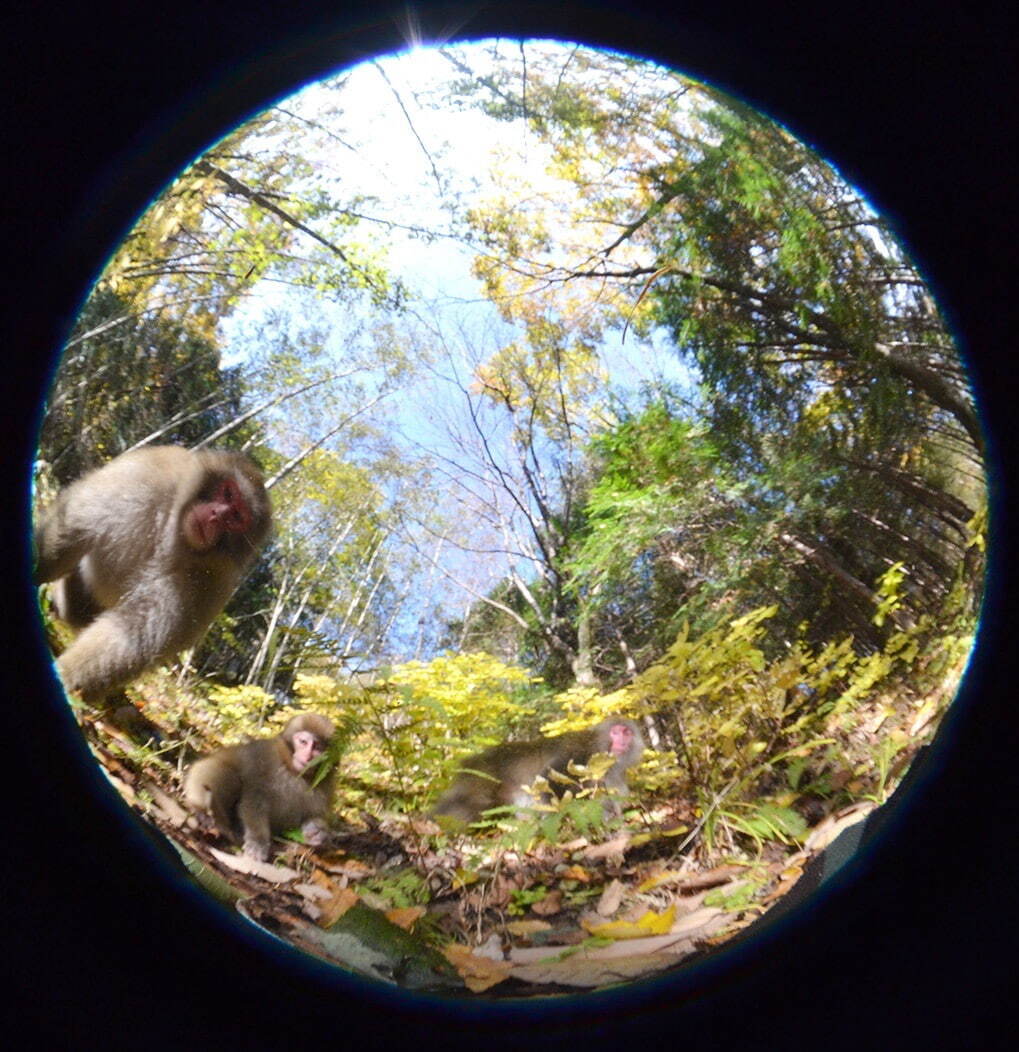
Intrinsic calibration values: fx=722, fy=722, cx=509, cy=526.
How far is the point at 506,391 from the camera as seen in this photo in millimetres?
1104

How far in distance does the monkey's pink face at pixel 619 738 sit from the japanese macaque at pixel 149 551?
61cm

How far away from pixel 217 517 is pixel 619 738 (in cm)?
69

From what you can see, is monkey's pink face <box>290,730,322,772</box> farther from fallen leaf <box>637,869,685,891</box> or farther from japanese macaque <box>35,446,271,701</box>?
fallen leaf <box>637,869,685,891</box>

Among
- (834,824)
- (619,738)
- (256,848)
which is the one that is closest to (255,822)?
(256,848)

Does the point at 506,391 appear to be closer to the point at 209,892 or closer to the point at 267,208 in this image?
the point at 267,208

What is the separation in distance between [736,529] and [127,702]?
96 cm

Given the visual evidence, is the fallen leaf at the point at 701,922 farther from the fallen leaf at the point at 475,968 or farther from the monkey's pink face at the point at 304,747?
the monkey's pink face at the point at 304,747

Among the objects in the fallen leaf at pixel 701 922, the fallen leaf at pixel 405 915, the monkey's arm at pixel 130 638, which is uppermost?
the monkey's arm at pixel 130 638

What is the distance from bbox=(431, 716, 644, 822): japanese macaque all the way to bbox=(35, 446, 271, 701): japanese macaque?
1.48ft

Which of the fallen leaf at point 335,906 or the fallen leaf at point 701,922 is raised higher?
the fallen leaf at point 335,906

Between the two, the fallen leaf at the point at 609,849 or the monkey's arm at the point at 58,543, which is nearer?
the monkey's arm at the point at 58,543

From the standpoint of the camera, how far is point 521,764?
1.11 meters

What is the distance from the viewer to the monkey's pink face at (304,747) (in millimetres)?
1049

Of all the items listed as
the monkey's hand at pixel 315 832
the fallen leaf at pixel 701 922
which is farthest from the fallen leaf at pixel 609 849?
the monkey's hand at pixel 315 832
